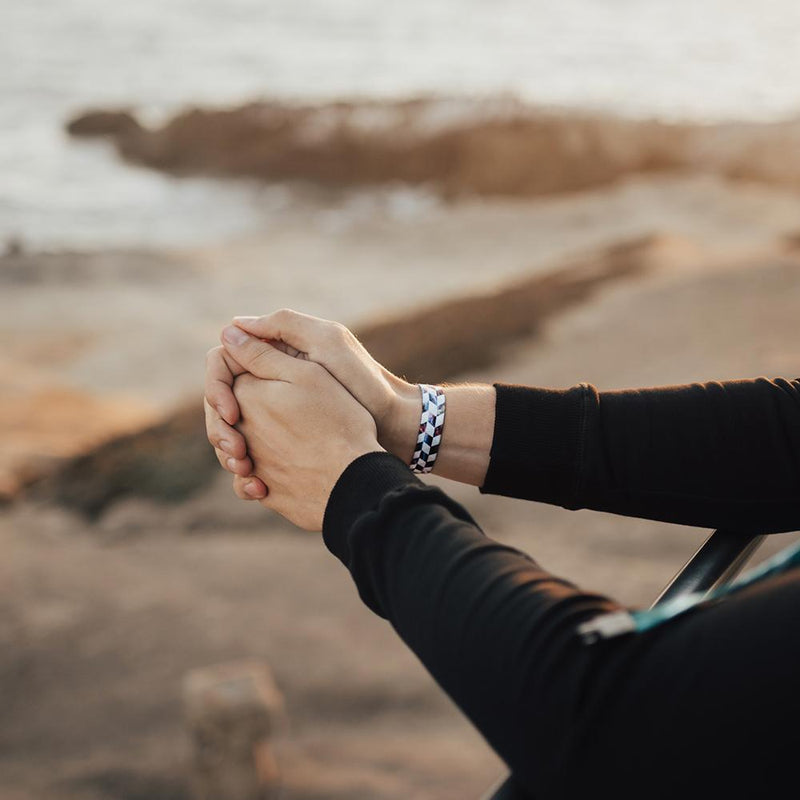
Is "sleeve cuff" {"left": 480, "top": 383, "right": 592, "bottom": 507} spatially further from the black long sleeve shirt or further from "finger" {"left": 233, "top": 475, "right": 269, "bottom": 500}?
"finger" {"left": 233, "top": 475, "right": 269, "bottom": 500}

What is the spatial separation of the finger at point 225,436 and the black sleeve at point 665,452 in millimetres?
372

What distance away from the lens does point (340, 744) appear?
2.95 metres

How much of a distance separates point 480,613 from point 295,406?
56 centimetres

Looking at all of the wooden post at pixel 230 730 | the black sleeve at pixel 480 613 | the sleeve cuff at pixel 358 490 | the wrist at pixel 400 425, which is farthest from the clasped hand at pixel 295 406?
the wooden post at pixel 230 730

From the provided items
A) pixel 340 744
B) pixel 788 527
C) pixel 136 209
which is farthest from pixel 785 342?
pixel 136 209

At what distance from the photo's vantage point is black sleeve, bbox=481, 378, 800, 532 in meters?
1.10

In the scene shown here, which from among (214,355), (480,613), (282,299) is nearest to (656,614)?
(480,613)

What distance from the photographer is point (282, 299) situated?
35.7 feet

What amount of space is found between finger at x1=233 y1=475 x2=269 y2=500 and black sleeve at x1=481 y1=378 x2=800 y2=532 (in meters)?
0.34

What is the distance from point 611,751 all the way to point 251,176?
1803 centimetres

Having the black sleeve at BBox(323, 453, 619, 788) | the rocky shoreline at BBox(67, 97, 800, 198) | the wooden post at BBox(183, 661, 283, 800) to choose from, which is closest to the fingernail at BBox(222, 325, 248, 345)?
the black sleeve at BBox(323, 453, 619, 788)

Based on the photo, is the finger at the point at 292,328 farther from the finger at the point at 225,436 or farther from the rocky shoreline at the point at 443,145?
the rocky shoreline at the point at 443,145

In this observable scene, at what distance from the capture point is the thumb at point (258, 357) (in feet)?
4.14

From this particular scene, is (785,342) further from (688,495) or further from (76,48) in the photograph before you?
(76,48)
